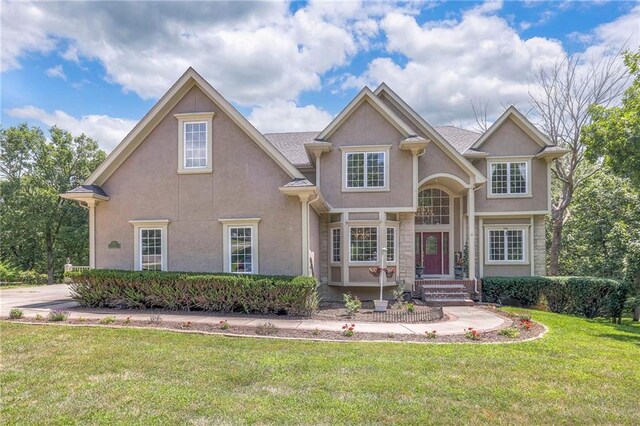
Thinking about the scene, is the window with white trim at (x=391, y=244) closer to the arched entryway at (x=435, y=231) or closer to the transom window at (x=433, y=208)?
the arched entryway at (x=435, y=231)

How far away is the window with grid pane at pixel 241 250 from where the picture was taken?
12414mm

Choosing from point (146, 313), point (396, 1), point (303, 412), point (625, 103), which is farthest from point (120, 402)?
point (625, 103)

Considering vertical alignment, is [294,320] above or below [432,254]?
below

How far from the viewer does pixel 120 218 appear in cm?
1297

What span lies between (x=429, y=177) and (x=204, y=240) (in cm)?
988

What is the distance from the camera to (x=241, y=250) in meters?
12.5

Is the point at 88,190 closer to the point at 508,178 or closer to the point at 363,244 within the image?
the point at 363,244

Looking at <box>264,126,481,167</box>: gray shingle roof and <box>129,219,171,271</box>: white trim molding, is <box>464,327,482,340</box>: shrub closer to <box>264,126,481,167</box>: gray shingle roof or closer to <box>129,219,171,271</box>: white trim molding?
<box>129,219,171,271</box>: white trim molding

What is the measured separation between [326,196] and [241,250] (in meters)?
4.56

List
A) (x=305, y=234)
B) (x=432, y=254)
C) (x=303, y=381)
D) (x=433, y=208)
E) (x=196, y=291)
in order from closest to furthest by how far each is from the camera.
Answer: (x=303, y=381)
(x=196, y=291)
(x=305, y=234)
(x=432, y=254)
(x=433, y=208)

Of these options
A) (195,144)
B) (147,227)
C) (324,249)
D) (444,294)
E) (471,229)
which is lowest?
(444,294)

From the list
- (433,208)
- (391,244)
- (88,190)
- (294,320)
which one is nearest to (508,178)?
(433,208)

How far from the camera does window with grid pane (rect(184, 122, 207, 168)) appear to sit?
12.8 metres

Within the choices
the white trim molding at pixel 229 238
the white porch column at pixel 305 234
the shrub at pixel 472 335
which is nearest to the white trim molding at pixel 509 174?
the white porch column at pixel 305 234
